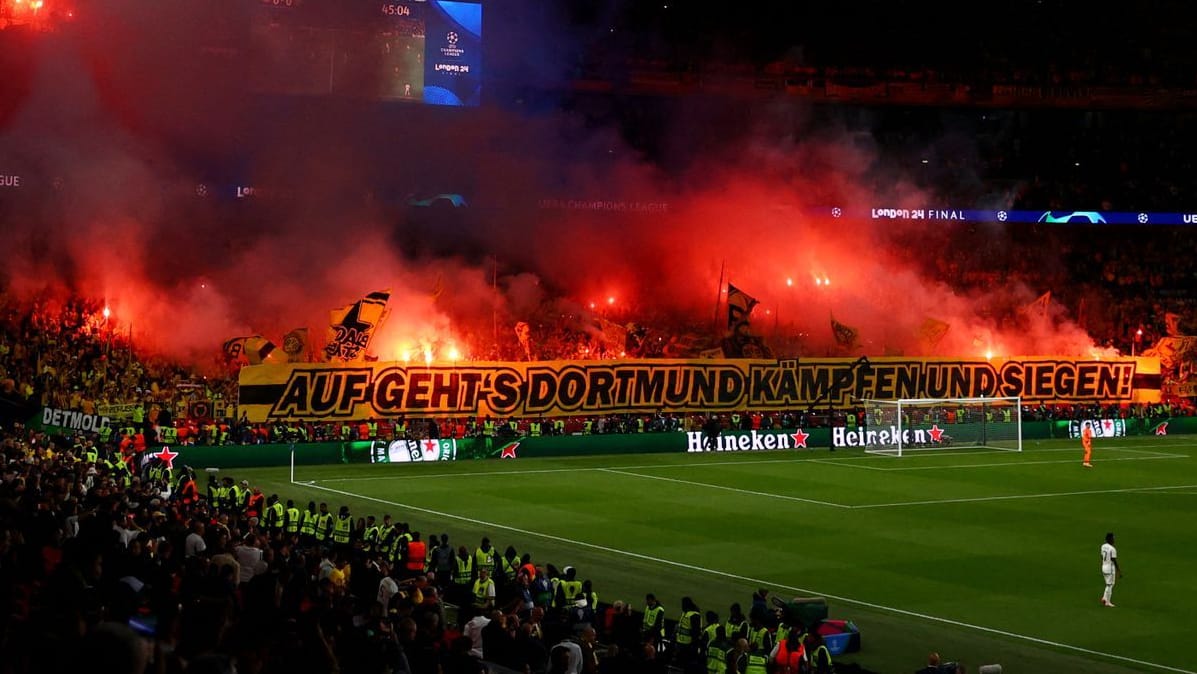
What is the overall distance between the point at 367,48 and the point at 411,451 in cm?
1897

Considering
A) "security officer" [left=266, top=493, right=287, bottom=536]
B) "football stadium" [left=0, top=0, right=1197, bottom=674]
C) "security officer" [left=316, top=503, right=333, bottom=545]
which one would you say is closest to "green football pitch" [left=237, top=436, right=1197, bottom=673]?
"football stadium" [left=0, top=0, right=1197, bottom=674]

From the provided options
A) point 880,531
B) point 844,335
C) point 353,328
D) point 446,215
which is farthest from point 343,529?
point 446,215

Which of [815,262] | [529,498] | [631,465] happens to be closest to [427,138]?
[815,262]

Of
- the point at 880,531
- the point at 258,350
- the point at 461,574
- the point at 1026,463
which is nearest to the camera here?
the point at 461,574

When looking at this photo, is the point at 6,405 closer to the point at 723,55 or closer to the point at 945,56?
the point at 723,55

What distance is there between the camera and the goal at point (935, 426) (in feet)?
147

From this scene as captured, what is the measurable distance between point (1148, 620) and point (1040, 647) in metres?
2.64

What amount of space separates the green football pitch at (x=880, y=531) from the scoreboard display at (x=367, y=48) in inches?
724

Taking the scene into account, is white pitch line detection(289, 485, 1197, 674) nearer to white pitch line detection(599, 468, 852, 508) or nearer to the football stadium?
the football stadium

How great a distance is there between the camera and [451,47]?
5150 centimetres

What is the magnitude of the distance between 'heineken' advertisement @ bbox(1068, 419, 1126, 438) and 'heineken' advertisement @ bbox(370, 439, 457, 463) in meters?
23.9

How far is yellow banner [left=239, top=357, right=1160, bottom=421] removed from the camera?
1609 inches

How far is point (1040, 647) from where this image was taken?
17906 millimetres

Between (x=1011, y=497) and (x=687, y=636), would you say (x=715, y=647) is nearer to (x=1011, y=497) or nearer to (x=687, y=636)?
(x=687, y=636)
